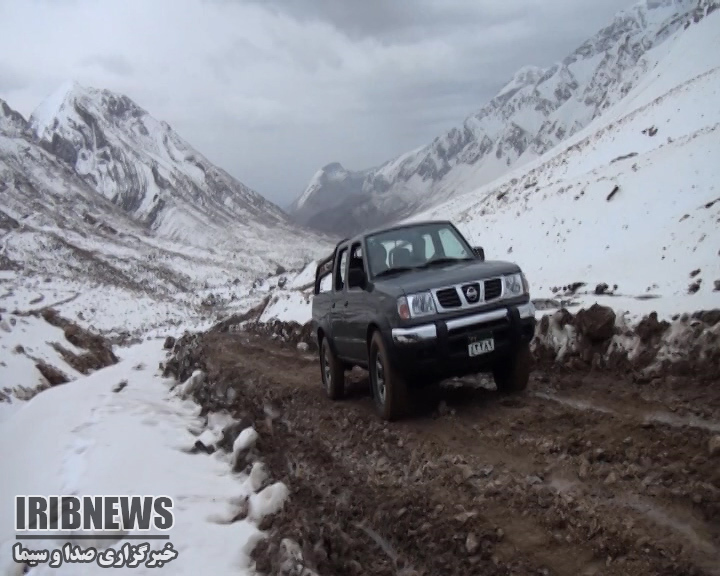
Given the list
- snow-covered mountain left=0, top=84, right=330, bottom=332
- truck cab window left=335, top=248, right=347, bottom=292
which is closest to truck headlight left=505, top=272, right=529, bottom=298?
truck cab window left=335, top=248, right=347, bottom=292

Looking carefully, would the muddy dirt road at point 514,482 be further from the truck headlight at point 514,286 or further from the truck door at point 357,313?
the truck headlight at point 514,286

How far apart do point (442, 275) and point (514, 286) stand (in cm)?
75

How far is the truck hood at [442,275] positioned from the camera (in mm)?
6613

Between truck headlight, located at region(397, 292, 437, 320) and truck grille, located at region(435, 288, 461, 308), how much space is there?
9 cm

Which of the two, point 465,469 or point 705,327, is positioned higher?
point 705,327

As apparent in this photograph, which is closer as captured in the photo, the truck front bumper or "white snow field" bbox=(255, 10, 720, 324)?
the truck front bumper

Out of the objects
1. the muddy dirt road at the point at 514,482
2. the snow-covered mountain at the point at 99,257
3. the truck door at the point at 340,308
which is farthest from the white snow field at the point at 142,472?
the snow-covered mountain at the point at 99,257

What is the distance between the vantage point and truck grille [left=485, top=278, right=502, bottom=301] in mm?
6711

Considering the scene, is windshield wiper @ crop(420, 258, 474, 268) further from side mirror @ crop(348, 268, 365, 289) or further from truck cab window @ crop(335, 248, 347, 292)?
truck cab window @ crop(335, 248, 347, 292)

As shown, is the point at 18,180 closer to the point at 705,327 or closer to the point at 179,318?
the point at 179,318

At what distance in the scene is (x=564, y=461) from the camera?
5078mm

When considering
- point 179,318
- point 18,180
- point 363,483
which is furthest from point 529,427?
point 18,180

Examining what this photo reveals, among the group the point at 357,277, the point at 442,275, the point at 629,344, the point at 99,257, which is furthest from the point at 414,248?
the point at 99,257

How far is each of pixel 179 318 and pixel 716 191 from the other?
212ft
